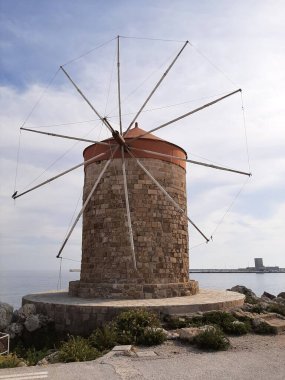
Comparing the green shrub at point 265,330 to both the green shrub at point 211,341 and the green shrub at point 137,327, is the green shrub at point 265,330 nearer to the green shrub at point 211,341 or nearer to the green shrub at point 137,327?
the green shrub at point 211,341

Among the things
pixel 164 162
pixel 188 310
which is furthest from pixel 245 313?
pixel 164 162

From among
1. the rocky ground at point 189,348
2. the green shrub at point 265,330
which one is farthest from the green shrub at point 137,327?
the green shrub at point 265,330

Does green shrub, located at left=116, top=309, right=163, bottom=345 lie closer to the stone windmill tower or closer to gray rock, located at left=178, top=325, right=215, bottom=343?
gray rock, located at left=178, top=325, right=215, bottom=343

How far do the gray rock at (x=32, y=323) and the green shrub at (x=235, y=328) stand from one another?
6.52 metres

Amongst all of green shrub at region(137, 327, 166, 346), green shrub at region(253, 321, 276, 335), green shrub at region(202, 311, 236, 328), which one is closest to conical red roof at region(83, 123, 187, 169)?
green shrub at region(202, 311, 236, 328)

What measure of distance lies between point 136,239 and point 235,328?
237 inches

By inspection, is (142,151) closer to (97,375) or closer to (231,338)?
(231,338)

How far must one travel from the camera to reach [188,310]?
40.1 ft

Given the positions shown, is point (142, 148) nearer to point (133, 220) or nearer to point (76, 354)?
point (133, 220)

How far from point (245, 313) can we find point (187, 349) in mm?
4637

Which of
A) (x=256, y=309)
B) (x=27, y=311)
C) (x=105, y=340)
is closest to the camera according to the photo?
(x=105, y=340)

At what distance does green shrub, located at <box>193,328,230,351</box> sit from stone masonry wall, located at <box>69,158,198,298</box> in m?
5.53

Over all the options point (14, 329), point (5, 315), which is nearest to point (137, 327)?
point (14, 329)

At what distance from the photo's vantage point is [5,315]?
13242 millimetres
